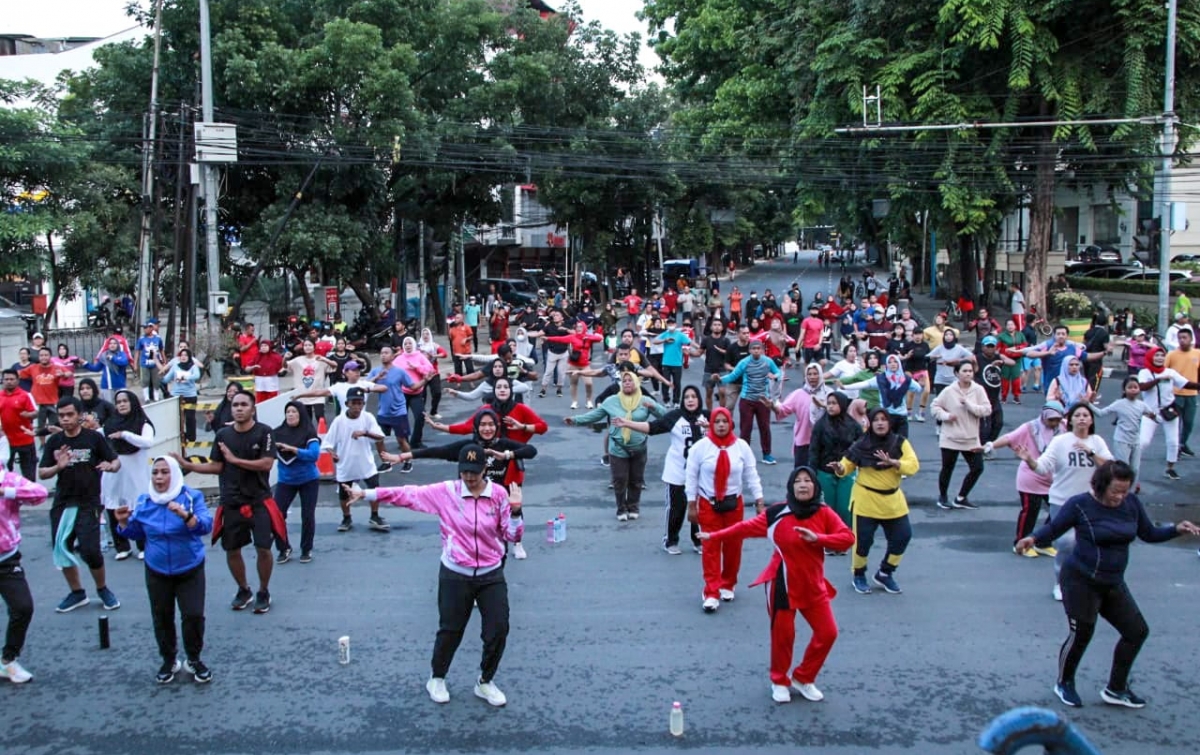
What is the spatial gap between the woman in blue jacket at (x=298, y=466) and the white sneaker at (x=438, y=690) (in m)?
2.97

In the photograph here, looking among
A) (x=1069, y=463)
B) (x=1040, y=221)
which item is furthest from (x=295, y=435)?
(x=1040, y=221)

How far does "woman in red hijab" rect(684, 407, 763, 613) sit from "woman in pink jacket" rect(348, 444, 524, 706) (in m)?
2.22

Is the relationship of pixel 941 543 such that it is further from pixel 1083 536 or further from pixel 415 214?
pixel 415 214

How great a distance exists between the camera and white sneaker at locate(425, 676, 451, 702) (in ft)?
21.9

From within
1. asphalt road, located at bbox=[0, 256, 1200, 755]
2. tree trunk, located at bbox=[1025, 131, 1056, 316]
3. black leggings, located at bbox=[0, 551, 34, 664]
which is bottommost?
asphalt road, located at bbox=[0, 256, 1200, 755]

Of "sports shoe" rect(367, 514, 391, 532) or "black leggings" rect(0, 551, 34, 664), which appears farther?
"sports shoe" rect(367, 514, 391, 532)

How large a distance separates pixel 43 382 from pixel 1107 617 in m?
12.8

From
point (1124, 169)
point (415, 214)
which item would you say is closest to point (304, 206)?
point (415, 214)

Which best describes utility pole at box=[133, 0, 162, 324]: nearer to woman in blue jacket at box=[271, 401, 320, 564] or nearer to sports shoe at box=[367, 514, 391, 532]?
sports shoe at box=[367, 514, 391, 532]

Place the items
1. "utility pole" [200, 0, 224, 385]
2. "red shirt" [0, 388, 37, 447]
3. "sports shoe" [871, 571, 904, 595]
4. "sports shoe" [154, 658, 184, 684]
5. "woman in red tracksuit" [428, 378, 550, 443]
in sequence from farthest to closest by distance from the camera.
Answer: "utility pole" [200, 0, 224, 385]
"red shirt" [0, 388, 37, 447]
"woman in red tracksuit" [428, 378, 550, 443]
"sports shoe" [871, 571, 904, 595]
"sports shoe" [154, 658, 184, 684]

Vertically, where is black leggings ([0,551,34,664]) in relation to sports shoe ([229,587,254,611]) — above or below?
above

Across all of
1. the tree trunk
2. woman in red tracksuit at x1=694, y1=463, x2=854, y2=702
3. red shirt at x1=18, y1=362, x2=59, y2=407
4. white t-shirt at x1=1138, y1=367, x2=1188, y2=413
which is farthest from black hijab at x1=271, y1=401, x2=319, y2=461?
the tree trunk

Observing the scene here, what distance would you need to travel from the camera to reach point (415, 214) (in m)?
32.7

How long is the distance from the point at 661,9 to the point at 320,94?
43.3 ft
